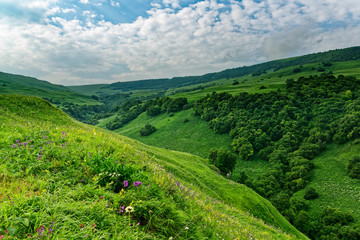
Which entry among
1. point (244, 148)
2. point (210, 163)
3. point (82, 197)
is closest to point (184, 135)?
point (244, 148)

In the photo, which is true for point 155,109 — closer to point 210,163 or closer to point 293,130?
point 293,130

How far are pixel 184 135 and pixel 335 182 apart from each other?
272ft

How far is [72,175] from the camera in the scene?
5.60m

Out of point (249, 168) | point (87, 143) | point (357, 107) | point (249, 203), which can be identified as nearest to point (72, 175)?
point (87, 143)

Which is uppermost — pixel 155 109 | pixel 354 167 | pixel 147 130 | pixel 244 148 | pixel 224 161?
pixel 155 109

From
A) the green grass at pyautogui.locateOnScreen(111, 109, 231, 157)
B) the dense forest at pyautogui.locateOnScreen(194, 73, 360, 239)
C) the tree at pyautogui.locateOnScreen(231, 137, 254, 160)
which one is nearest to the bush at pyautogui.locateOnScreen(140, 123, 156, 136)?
the green grass at pyautogui.locateOnScreen(111, 109, 231, 157)

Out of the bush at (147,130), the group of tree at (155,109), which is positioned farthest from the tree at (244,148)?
the group of tree at (155,109)

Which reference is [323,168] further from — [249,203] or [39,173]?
[39,173]

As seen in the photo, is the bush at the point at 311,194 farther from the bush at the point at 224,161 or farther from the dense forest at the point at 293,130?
the bush at the point at 224,161

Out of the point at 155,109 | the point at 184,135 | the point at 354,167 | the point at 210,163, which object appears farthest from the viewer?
the point at 155,109

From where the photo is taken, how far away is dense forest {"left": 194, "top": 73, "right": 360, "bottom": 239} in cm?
5847

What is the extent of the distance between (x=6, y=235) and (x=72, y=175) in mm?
2745

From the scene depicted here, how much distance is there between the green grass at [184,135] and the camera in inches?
4528

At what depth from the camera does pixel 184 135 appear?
128 meters
